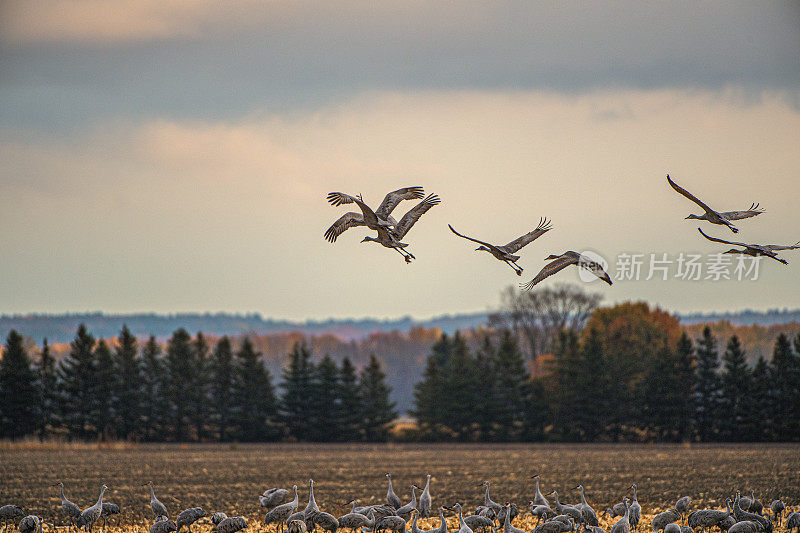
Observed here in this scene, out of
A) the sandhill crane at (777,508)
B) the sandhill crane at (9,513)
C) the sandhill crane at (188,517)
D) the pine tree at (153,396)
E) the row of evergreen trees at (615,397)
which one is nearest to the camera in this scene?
the sandhill crane at (188,517)

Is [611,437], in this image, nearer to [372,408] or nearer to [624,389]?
[624,389]

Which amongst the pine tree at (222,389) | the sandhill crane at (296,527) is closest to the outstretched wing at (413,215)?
the sandhill crane at (296,527)

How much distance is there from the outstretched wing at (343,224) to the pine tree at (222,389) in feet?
169

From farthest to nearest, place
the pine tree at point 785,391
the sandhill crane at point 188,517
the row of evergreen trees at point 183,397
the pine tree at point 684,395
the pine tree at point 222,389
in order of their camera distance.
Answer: the pine tree at point 222,389
the row of evergreen trees at point 183,397
the pine tree at point 684,395
the pine tree at point 785,391
the sandhill crane at point 188,517

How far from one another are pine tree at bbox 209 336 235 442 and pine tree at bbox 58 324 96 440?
886cm

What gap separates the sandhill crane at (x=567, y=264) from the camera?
17578mm

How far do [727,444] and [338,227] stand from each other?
47.7 m

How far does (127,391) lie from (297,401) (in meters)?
12.8

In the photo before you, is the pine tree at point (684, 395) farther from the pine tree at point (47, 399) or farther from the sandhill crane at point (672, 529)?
the sandhill crane at point (672, 529)

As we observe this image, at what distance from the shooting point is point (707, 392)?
6400 centimetres

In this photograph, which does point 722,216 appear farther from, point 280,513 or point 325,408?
point 325,408

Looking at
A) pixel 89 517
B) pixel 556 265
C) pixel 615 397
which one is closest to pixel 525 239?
pixel 556 265

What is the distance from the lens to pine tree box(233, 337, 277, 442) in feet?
222

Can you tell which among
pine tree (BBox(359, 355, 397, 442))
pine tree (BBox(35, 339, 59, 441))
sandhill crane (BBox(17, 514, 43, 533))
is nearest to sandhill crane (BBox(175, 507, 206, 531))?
sandhill crane (BBox(17, 514, 43, 533))
